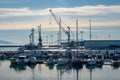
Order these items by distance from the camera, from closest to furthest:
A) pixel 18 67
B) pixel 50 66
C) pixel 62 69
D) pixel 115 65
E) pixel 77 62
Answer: pixel 62 69 → pixel 115 65 → pixel 77 62 → pixel 50 66 → pixel 18 67

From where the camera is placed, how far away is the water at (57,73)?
5288 centimetres

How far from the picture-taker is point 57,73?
5759 cm

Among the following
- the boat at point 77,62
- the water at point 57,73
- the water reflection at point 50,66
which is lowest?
the water at point 57,73

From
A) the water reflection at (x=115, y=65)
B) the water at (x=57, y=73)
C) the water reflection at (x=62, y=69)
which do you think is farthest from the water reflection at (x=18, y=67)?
the water reflection at (x=115, y=65)


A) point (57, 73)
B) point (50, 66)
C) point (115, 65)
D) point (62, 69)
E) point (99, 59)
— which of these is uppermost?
point (99, 59)

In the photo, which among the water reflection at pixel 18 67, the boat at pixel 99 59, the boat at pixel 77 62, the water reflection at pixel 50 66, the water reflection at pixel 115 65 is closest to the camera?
the water reflection at pixel 115 65

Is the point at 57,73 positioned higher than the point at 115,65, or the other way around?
the point at 115,65

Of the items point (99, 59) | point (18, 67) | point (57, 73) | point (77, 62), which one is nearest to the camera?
point (57, 73)

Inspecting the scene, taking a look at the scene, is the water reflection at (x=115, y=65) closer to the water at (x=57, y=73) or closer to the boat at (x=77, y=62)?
the water at (x=57, y=73)

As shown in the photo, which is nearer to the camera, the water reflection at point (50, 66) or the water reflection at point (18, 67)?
the water reflection at point (18, 67)

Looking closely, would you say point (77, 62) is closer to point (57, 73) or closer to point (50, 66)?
point (50, 66)

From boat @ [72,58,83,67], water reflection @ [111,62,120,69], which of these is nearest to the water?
water reflection @ [111,62,120,69]

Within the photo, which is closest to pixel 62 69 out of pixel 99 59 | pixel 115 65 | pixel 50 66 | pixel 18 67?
pixel 50 66

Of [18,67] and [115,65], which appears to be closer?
[115,65]
